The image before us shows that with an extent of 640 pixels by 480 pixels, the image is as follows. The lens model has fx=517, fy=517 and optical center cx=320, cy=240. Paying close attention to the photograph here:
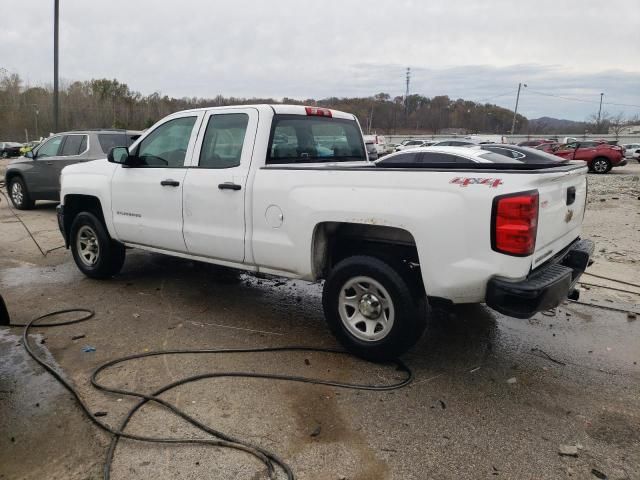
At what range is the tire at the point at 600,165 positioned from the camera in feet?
79.3

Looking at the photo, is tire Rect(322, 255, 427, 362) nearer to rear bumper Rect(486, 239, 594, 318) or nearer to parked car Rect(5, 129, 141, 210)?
rear bumper Rect(486, 239, 594, 318)

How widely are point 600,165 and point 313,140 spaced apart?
23.7 metres

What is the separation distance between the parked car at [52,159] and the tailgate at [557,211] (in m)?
8.84

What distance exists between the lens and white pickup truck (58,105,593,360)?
132 inches

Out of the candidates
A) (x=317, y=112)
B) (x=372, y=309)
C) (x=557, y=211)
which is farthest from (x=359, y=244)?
(x=317, y=112)

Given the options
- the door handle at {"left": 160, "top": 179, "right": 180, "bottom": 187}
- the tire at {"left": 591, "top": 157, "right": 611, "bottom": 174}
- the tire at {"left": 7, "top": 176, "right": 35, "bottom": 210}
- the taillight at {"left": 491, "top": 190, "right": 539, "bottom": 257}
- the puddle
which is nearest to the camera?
the taillight at {"left": 491, "top": 190, "right": 539, "bottom": 257}

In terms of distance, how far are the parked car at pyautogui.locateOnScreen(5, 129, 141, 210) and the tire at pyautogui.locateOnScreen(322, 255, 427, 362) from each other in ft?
26.3

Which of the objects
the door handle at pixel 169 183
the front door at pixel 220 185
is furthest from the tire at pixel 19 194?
the front door at pixel 220 185

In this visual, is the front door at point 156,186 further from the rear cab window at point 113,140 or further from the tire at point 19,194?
the tire at point 19,194

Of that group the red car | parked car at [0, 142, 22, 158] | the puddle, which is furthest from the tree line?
the puddle

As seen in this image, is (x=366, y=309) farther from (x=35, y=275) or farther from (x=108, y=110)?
(x=108, y=110)

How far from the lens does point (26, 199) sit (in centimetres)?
1219

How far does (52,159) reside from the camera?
1140 cm

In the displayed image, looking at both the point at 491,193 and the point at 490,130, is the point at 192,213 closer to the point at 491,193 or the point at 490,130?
the point at 491,193
